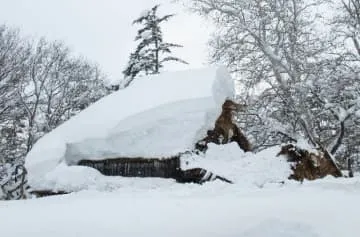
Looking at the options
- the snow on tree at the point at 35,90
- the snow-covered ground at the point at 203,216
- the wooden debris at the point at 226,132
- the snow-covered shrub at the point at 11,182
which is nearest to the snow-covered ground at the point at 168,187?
the snow-covered ground at the point at 203,216

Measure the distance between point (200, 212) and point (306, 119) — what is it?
37.9 ft

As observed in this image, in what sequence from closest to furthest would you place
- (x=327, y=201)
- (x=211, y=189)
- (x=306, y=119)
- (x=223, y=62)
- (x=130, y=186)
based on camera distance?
(x=327, y=201)
(x=211, y=189)
(x=130, y=186)
(x=306, y=119)
(x=223, y=62)

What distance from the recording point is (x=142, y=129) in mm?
9797

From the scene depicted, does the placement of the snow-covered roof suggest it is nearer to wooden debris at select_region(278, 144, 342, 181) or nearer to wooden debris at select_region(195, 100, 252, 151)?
wooden debris at select_region(195, 100, 252, 151)

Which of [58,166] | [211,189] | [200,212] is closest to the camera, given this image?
[200,212]

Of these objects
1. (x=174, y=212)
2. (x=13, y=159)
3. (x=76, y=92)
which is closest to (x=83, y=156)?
(x=174, y=212)

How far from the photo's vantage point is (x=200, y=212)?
5.05 metres

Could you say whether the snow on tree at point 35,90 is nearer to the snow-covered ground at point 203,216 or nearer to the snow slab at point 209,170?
the snow slab at point 209,170

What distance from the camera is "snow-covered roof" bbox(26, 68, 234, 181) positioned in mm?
9594

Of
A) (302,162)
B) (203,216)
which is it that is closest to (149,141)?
(302,162)

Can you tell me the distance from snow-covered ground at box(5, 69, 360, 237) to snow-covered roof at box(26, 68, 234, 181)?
23mm

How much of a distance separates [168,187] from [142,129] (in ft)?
6.97

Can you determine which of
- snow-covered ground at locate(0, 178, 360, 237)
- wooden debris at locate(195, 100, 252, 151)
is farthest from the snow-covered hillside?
→ snow-covered ground at locate(0, 178, 360, 237)

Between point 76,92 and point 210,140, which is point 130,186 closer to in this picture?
point 210,140
